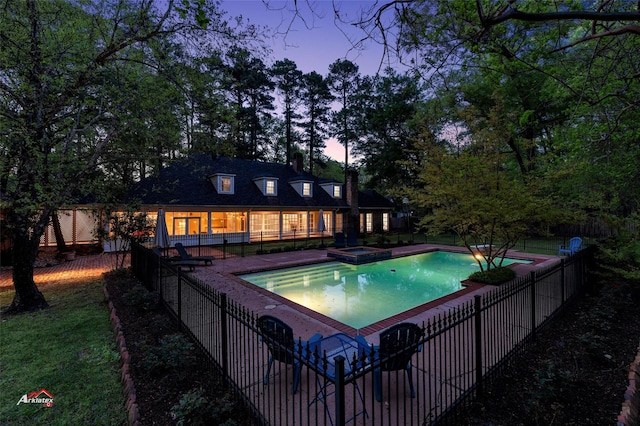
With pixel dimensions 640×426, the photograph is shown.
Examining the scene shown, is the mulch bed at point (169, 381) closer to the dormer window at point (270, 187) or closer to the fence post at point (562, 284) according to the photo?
the fence post at point (562, 284)

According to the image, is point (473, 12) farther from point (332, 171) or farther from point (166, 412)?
point (332, 171)

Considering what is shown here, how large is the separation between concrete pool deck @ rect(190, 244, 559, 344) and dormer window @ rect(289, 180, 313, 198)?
34.4 ft

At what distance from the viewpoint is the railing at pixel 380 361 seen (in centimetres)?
308

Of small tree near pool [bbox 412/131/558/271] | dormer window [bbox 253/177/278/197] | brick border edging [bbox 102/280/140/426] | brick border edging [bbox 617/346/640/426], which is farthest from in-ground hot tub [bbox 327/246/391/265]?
brick border edging [bbox 617/346/640/426]

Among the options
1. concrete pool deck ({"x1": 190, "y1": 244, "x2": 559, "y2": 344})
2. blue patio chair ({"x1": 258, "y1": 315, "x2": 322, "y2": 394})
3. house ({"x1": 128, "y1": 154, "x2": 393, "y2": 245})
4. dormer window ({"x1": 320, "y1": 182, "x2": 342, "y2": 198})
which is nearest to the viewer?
blue patio chair ({"x1": 258, "y1": 315, "x2": 322, "y2": 394})

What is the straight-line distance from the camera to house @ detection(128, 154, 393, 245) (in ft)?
61.5

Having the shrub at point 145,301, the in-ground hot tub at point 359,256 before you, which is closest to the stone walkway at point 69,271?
the shrub at point 145,301

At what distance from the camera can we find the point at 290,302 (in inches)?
296

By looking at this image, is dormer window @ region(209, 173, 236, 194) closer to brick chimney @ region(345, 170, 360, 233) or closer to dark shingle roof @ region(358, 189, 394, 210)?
brick chimney @ region(345, 170, 360, 233)

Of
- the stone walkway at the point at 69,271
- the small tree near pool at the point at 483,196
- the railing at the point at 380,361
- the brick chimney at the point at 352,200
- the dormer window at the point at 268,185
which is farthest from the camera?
the brick chimney at the point at 352,200

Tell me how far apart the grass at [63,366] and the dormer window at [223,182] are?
14160 mm

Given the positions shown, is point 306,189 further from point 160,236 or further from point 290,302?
point 290,302

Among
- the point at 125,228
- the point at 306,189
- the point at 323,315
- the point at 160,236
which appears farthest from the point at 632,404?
the point at 306,189

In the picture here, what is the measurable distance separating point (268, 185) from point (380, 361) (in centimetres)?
2147
